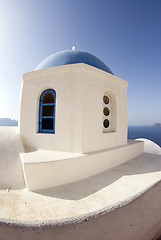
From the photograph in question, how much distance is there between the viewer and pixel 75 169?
11.0 feet

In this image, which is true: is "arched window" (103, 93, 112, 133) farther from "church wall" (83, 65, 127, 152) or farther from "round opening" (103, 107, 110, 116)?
"church wall" (83, 65, 127, 152)

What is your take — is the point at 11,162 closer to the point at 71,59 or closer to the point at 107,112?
the point at 107,112

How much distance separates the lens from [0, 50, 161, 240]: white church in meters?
1.86

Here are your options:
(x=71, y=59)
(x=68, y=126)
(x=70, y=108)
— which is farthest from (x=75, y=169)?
(x=71, y=59)

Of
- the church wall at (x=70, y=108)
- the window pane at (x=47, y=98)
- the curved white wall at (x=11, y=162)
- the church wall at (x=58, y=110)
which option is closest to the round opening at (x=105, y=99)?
the church wall at (x=70, y=108)

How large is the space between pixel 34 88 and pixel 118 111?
340 cm

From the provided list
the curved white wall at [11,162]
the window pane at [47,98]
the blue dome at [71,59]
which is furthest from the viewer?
the window pane at [47,98]

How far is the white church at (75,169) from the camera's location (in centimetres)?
186

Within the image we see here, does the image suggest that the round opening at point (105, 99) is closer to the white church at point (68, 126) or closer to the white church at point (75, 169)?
the white church at point (75, 169)

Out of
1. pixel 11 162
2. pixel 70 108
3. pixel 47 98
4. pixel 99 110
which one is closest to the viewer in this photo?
pixel 11 162

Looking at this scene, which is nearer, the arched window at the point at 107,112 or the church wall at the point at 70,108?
the church wall at the point at 70,108

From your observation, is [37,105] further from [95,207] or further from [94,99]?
[95,207]

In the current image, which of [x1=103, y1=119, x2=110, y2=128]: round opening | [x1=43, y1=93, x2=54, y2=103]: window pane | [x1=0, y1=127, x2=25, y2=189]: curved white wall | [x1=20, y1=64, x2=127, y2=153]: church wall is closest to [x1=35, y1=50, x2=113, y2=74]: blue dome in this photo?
[x1=20, y1=64, x2=127, y2=153]: church wall

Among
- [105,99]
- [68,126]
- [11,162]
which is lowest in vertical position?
[11,162]
